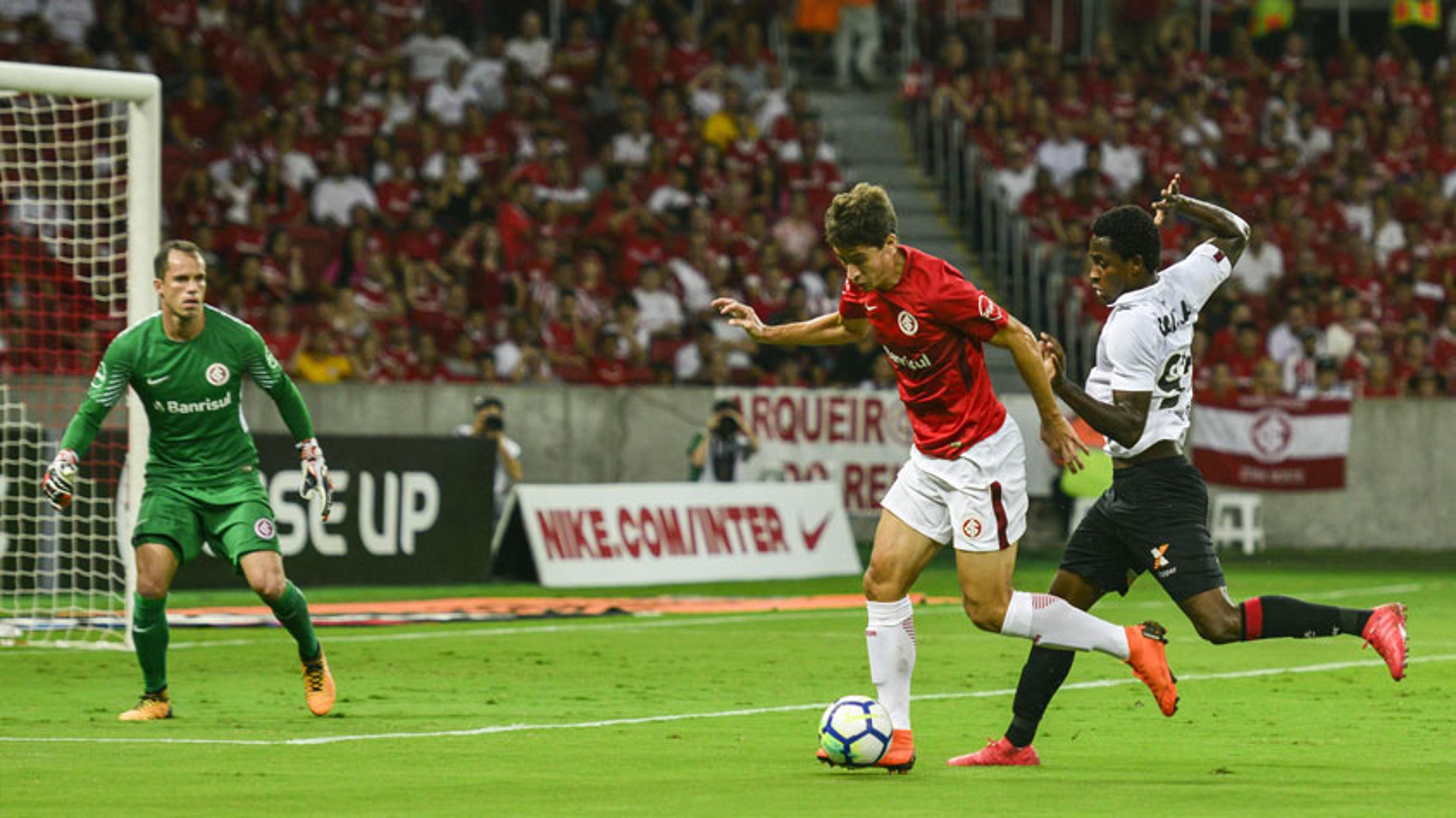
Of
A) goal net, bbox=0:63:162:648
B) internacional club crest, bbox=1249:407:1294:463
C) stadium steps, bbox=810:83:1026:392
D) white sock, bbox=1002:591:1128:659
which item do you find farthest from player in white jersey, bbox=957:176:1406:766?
stadium steps, bbox=810:83:1026:392

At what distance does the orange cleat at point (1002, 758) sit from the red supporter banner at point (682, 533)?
1171cm

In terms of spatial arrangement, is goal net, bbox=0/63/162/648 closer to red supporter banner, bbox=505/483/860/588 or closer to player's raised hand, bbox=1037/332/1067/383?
red supporter banner, bbox=505/483/860/588

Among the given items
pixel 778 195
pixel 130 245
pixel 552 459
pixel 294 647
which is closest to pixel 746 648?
pixel 294 647

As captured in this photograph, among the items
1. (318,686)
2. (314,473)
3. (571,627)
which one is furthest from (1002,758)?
(571,627)

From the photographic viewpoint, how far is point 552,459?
75.0 feet

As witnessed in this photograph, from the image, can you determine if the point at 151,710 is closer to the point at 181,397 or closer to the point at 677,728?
the point at 181,397

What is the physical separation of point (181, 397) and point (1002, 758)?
4.38 meters

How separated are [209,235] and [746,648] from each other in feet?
31.8

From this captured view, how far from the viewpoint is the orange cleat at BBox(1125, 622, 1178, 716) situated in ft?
28.1

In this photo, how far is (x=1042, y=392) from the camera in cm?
825

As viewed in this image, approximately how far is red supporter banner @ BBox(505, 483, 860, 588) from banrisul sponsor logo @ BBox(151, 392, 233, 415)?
9387 millimetres

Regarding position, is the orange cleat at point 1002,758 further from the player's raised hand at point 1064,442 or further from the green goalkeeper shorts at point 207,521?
the green goalkeeper shorts at point 207,521

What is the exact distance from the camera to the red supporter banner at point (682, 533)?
2044 cm

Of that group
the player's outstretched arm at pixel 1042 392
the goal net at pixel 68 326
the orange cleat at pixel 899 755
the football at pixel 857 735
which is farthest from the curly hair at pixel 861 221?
the goal net at pixel 68 326
